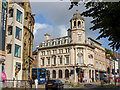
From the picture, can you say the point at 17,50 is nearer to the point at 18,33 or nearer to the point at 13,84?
the point at 18,33

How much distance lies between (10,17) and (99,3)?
21.1 m

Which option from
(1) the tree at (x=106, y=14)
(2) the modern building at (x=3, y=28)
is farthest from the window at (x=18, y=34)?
(1) the tree at (x=106, y=14)

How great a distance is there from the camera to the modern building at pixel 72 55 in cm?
6275

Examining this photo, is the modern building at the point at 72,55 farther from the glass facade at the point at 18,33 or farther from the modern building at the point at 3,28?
the modern building at the point at 3,28

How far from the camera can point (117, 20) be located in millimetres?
10281

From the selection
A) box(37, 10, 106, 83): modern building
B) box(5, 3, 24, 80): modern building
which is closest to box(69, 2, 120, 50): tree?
box(5, 3, 24, 80): modern building

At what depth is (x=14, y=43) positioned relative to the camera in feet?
93.4

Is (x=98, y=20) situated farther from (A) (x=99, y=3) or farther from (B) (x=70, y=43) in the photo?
(B) (x=70, y=43)

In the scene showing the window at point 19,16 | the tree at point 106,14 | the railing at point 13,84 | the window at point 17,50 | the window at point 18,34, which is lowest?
the railing at point 13,84

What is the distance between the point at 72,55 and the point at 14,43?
36688 millimetres

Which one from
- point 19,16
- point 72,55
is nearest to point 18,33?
point 19,16

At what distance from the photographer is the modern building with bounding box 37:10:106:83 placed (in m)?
62.8

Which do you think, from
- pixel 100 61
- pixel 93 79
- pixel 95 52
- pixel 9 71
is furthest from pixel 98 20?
pixel 100 61

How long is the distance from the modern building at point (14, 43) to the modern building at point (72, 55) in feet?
110
